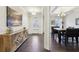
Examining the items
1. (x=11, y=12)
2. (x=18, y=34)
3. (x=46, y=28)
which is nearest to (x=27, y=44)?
(x=18, y=34)

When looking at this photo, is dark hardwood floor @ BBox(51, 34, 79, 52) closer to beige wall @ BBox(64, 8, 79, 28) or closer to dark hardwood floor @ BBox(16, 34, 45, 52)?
dark hardwood floor @ BBox(16, 34, 45, 52)

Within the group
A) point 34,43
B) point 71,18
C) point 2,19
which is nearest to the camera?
point 2,19

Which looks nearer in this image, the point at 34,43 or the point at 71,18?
the point at 71,18

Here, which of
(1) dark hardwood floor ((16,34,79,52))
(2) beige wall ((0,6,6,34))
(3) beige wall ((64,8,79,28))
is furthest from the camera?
(1) dark hardwood floor ((16,34,79,52))

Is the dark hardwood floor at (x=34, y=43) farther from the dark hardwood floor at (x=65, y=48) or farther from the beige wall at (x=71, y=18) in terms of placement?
the beige wall at (x=71, y=18)

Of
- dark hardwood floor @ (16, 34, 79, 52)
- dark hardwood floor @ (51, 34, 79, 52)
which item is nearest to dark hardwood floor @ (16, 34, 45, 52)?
dark hardwood floor @ (16, 34, 79, 52)

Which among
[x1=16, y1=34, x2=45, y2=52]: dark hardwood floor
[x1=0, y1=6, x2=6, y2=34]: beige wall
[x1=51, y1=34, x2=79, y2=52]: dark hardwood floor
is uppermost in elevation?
[x1=0, y1=6, x2=6, y2=34]: beige wall

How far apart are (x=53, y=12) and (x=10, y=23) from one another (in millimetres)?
1391

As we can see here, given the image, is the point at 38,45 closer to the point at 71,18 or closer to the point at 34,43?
the point at 34,43

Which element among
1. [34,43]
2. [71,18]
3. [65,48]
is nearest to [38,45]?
[34,43]

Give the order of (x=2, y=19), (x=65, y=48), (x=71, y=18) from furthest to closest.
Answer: (x=65, y=48) → (x=71, y=18) → (x=2, y=19)

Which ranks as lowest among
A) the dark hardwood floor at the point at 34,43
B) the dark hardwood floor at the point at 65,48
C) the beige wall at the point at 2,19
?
the dark hardwood floor at the point at 65,48

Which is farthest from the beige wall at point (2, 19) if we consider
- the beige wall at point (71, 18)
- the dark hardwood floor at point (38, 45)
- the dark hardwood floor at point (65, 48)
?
the beige wall at point (71, 18)
